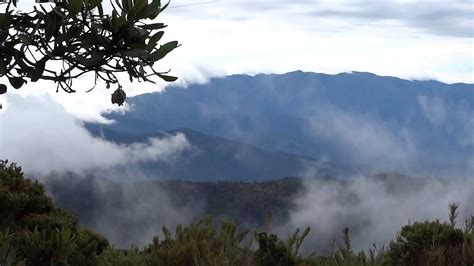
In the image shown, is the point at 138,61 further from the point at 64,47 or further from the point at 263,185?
the point at 263,185

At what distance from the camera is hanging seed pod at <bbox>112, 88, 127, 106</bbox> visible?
3.81 metres

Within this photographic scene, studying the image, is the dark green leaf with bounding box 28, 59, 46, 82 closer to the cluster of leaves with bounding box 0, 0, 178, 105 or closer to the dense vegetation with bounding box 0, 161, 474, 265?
the cluster of leaves with bounding box 0, 0, 178, 105

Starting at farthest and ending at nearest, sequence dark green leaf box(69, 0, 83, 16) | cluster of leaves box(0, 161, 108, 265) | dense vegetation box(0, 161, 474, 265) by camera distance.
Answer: dense vegetation box(0, 161, 474, 265)
cluster of leaves box(0, 161, 108, 265)
dark green leaf box(69, 0, 83, 16)

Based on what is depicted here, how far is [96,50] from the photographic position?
363 centimetres

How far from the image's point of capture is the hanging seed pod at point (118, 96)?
3812 mm

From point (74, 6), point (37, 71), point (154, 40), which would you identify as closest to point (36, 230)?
point (37, 71)

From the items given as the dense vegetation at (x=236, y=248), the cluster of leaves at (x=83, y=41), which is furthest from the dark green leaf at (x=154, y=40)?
the dense vegetation at (x=236, y=248)

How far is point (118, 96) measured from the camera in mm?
3838

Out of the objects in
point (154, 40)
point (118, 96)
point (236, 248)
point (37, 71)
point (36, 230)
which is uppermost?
point (154, 40)

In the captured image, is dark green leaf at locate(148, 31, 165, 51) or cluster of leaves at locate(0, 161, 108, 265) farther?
cluster of leaves at locate(0, 161, 108, 265)

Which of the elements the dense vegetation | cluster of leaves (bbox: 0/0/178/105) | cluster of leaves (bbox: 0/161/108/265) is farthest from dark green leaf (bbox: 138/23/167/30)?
the dense vegetation

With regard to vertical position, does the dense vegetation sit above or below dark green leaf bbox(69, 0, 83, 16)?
below

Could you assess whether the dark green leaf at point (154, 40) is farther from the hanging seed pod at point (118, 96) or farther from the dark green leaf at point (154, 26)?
the hanging seed pod at point (118, 96)

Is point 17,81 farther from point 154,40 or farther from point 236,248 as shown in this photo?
point 236,248
